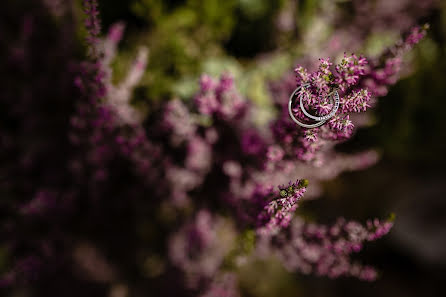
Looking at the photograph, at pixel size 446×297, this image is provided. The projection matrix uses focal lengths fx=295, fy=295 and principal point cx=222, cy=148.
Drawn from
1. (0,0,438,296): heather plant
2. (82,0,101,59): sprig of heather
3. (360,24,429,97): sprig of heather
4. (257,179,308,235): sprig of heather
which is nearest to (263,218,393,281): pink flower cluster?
(0,0,438,296): heather plant

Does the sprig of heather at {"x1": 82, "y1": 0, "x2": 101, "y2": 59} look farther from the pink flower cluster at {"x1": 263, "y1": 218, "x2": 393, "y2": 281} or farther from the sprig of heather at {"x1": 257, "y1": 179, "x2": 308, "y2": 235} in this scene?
the pink flower cluster at {"x1": 263, "y1": 218, "x2": 393, "y2": 281}

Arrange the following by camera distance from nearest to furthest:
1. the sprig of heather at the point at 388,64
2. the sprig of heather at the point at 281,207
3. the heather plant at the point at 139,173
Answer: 1. the sprig of heather at the point at 281,207
2. the sprig of heather at the point at 388,64
3. the heather plant at the point at 139,173

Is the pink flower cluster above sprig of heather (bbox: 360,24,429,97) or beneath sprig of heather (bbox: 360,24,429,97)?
beneath

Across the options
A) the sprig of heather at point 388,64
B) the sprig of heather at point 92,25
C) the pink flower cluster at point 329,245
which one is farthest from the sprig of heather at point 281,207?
the sprig of heather at point 92,25

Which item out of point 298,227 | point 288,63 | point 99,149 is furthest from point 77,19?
point 298,227

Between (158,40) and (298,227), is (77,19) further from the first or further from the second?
(298,227)

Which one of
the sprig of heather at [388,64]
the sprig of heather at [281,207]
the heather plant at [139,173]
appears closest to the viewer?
the sprig of heather at [281,207]

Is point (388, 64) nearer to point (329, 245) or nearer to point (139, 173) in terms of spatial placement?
point (329, 245)

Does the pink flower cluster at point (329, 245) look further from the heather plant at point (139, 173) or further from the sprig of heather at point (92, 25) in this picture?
the sprig of heather at point (92, 25)

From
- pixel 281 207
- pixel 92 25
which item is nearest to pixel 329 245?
pixel 281 207
